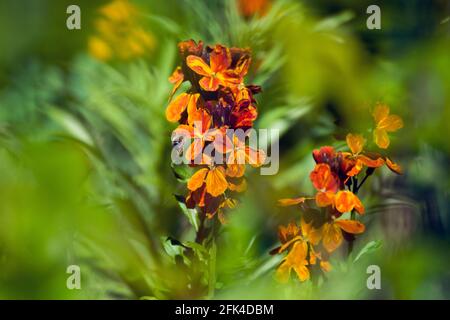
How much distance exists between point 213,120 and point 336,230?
0.38 metres

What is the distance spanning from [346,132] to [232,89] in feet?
0.92

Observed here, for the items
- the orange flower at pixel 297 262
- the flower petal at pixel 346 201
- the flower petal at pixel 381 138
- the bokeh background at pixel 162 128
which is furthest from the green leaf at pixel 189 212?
the flower petal at pixel 381 138

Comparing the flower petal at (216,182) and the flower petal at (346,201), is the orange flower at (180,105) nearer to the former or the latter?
the flower petal at (216,182)

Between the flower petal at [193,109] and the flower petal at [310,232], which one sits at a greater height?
the flower petal at [193,109]

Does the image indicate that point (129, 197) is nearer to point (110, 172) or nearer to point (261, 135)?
point (110, 172)

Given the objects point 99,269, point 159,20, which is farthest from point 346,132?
point 99,269

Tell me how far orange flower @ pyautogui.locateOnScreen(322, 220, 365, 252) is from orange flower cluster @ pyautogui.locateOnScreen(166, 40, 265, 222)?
0.22 metres

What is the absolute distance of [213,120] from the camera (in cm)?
156

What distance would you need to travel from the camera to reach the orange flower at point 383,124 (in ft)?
5.23

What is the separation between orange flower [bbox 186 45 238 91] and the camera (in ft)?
5.12

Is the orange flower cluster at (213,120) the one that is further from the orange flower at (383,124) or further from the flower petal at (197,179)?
the orange flower at (383,124)

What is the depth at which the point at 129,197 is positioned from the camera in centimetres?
157

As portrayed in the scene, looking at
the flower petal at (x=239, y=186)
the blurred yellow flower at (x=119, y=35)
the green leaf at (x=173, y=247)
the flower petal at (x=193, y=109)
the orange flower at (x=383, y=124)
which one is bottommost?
the green leaf at (x=173, y=247)
